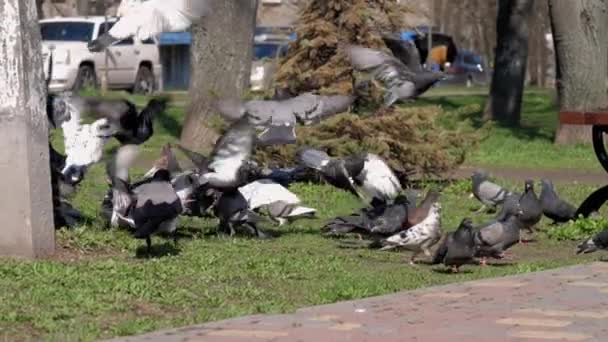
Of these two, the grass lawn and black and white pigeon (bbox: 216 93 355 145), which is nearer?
the grass lawn

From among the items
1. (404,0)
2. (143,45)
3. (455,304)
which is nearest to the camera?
(455,304)

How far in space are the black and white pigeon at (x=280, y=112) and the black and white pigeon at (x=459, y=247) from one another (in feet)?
5.99

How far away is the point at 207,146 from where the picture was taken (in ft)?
60.6

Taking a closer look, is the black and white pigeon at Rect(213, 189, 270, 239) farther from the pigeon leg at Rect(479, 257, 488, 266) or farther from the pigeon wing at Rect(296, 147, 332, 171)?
the pigeon leg at Rect(479, 257, 488, 266)

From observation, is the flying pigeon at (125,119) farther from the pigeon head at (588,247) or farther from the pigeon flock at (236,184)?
the pigeon head at (588,247)

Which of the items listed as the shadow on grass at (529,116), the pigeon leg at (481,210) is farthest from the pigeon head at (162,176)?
the shadow on grass at (529,116)

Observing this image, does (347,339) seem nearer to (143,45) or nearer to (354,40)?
(354,40)

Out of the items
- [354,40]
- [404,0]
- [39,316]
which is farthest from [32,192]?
[404,0]

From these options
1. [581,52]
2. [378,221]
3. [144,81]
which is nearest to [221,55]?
[581,52]

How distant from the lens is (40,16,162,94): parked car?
3036 cm

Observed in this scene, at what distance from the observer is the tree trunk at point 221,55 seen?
1822cm

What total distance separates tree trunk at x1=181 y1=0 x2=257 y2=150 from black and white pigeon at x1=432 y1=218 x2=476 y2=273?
9033 millimetres

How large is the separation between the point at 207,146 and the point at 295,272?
31.5ft

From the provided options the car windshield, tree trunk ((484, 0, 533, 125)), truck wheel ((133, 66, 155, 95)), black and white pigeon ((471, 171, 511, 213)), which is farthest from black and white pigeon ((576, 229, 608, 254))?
truck wheel ((133, 66, 155, 95))
